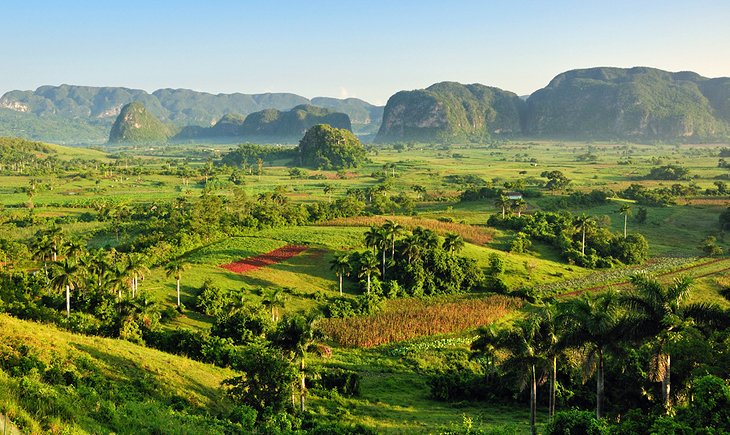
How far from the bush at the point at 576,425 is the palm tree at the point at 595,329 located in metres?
4.17

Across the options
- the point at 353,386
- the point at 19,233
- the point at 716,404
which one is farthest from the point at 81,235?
the point at 716,404

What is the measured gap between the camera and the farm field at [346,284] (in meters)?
29.7

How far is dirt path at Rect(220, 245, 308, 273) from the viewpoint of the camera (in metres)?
58.0

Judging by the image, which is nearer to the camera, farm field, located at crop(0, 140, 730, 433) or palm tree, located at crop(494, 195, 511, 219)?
farm field, located at crop(0, 140, 730, 433)

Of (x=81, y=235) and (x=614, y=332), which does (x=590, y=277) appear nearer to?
(x=614, y=332)

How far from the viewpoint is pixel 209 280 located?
50.4 metres

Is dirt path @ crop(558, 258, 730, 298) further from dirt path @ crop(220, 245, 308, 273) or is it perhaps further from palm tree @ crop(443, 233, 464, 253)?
dirt path @ crop(220, 245, 308, 273)

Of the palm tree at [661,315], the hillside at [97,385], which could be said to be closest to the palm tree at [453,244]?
the hillside at [97,385]

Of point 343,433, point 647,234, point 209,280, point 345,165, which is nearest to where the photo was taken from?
point 343,433

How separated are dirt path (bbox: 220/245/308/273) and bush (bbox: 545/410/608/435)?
136 feet

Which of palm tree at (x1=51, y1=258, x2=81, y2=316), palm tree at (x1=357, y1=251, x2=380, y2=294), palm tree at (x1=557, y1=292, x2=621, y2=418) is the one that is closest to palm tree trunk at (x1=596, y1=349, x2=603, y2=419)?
palm tree at (x1=557, y1=292, x2=621, y2=418)

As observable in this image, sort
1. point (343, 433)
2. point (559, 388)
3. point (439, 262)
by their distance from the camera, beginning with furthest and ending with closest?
point (439, 262)
point (559, 388)
point (343, 433)

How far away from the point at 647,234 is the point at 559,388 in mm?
63435

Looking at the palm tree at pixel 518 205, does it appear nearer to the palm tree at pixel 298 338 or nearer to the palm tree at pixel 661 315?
the palm tree at pixel 661 315
